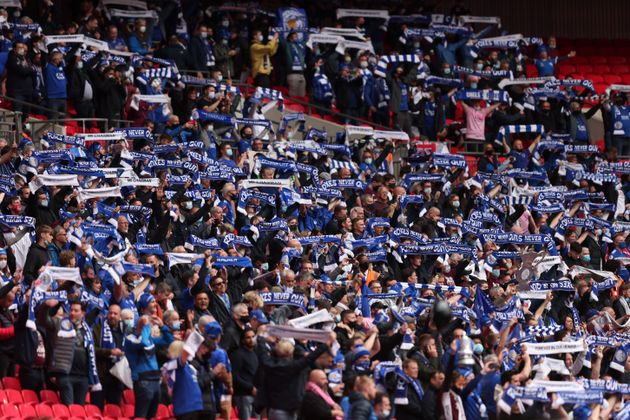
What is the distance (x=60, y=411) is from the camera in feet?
→ 44.4

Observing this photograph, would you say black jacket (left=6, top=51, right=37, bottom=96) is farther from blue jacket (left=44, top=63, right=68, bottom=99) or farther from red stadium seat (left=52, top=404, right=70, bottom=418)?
red stadium seat (left=52, top=404, right=70, bottom=418)

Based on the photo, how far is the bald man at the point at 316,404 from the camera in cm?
1268

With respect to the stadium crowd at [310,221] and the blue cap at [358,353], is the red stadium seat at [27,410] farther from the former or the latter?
the blue cap at [358,353]

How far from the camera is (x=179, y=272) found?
54.3ft

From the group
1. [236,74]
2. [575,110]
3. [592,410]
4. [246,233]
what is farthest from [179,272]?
[575,110]

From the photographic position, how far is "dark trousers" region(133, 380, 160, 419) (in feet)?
45.6

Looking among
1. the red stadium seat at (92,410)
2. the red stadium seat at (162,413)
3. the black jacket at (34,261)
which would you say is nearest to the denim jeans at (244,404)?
the red stadium seat at (162,413)

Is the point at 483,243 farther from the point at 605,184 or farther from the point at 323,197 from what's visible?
the point at 605,184

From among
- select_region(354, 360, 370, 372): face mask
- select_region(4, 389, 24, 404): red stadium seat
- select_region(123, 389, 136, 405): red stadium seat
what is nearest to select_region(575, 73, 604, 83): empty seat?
select_region(354, 360, 370, 372): face mask

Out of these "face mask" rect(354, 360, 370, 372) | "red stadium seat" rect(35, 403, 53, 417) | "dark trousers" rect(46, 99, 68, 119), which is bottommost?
"red stadium seat" rect(35, 403, 53, 417)

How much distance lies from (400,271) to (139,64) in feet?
19.1

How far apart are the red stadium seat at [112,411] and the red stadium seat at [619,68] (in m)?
18.1

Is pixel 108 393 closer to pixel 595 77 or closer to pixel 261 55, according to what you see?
pixel 261 55

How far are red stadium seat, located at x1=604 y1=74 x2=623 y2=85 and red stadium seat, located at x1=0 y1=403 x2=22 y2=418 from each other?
60.6 feet
